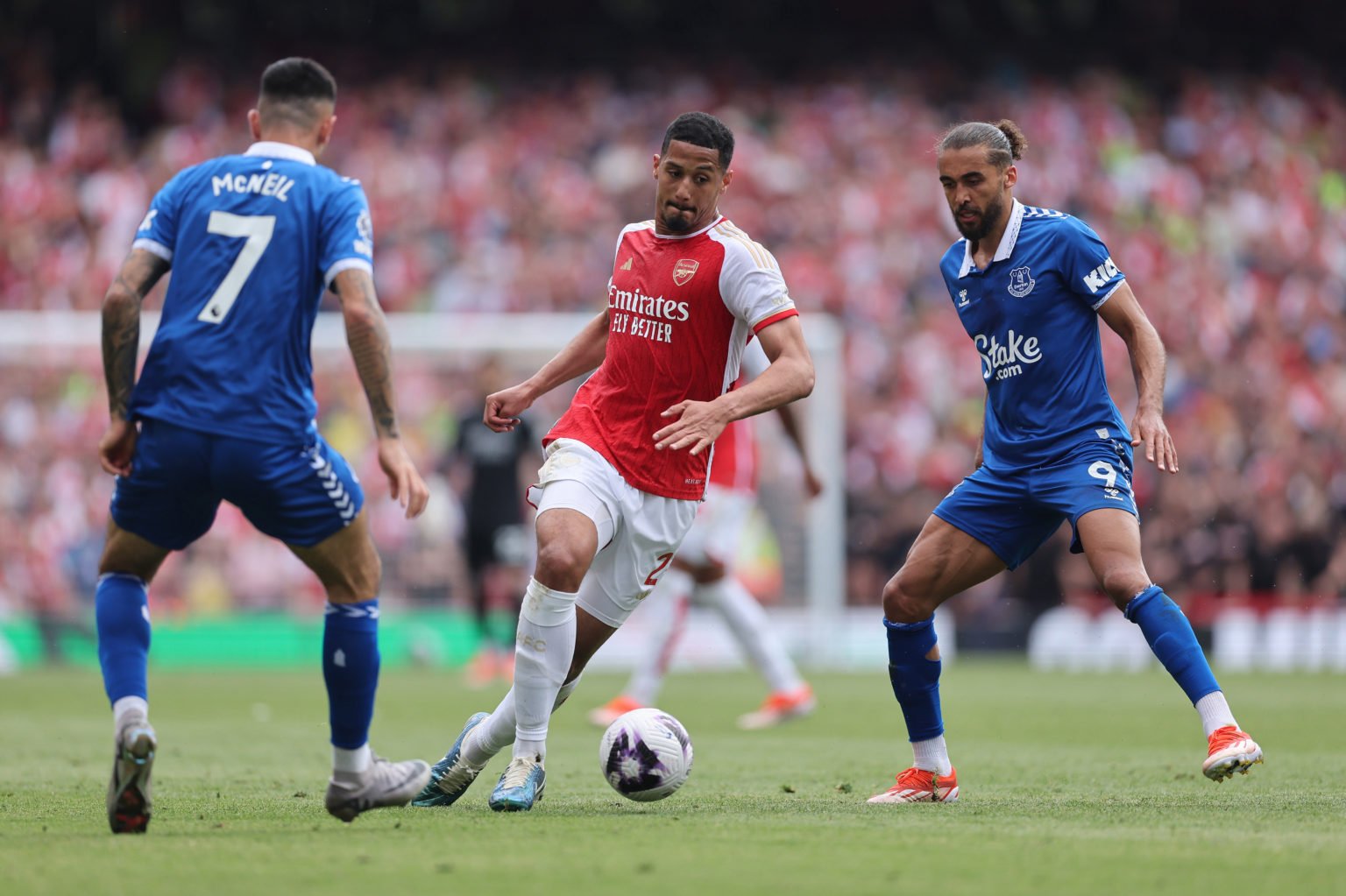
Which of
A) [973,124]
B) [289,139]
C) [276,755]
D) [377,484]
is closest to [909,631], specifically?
[973,124]

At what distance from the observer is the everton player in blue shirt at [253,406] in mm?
5730

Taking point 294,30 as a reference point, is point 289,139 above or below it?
below

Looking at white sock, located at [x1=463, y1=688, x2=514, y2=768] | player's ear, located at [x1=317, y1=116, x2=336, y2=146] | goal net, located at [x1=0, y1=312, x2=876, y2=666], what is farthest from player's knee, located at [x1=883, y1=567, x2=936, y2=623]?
goal net, located at [x1=0, y1=312, x2=876, y2=666]

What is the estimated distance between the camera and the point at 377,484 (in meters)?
20.5

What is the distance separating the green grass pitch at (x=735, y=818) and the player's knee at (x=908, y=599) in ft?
2.59

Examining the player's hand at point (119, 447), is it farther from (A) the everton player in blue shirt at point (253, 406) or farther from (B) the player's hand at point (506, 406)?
(B) the player's hand at point (506, 406)

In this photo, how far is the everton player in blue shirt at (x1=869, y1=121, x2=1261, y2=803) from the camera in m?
Result: 7.13

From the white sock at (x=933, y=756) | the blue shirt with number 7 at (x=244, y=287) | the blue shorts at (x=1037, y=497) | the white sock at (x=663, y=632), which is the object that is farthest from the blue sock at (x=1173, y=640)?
the white sock at (x=663, y=632)

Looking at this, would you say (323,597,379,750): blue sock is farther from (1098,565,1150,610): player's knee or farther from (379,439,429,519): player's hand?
(1098,565,1150,610): player's knee

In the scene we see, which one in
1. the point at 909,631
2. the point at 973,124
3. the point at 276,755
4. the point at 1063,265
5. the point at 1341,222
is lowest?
the point at 276,755

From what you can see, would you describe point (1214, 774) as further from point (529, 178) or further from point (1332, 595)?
point (529, 178)

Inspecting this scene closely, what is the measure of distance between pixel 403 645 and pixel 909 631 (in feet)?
43.1

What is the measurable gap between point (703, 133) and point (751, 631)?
616 centimetres

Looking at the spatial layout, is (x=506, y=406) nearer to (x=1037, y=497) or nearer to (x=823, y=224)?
(x=1037, y=497)
